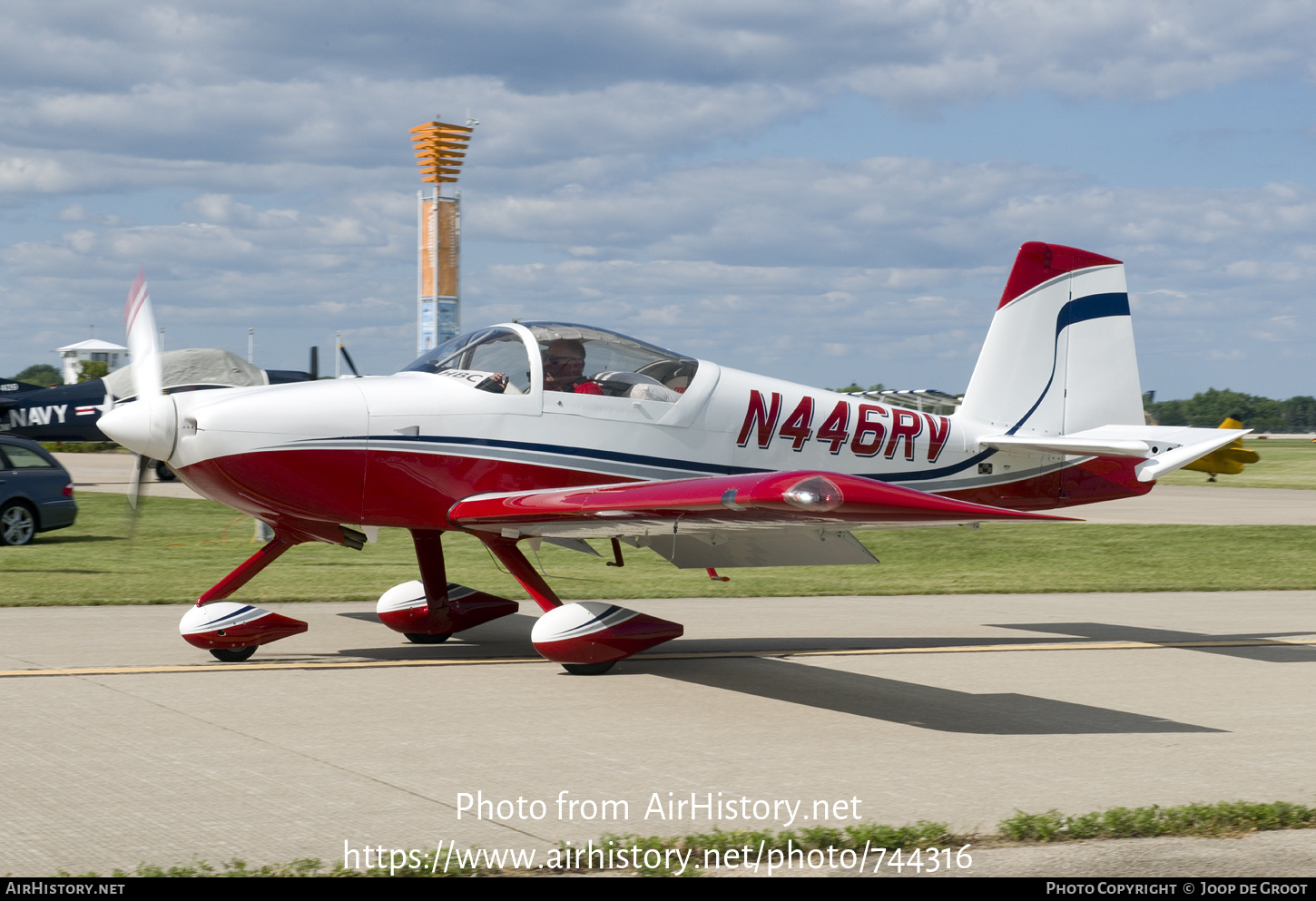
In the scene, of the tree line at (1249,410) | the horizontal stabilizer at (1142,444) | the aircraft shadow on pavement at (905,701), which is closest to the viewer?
the aircraft shadow on pavement at (905,701)

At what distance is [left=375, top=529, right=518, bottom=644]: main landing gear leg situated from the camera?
9.68 m

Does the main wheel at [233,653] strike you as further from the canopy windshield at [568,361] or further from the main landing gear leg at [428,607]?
the canopy windshield at [568,361]

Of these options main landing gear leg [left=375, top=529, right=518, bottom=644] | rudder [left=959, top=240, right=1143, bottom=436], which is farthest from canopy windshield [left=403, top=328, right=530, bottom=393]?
rudder [left=959, top=240, right=1143, bottom=436]

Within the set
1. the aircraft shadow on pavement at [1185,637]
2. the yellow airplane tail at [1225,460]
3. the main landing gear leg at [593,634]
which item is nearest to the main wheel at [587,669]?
the main landing gear leg at [593,634]

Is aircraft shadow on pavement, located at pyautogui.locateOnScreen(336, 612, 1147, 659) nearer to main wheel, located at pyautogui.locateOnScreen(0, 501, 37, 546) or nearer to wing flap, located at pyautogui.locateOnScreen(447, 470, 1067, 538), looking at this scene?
wing flap, located at pyautogui.locateOnScreen(447, 470, 1067, 538)

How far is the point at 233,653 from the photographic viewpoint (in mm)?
8633

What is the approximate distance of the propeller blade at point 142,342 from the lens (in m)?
8.56

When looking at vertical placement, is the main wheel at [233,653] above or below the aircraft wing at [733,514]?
below

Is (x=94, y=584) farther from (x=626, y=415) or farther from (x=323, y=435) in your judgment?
(x=626, y=415)

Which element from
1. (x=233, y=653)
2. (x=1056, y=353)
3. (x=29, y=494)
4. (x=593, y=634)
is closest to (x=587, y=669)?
(x=593, y=634)

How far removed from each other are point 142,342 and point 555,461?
3.16 meters

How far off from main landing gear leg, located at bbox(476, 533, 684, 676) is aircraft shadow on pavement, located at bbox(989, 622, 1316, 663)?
4323 millimetres

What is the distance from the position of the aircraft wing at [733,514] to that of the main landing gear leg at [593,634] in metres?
0.55

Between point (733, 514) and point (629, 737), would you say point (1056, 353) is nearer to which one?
point (733, 514)
